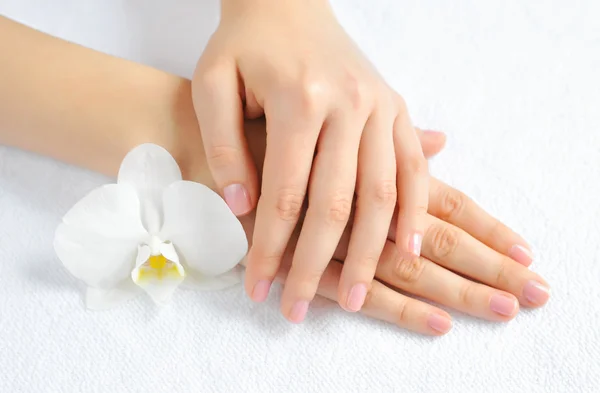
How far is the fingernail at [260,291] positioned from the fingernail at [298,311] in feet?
0.13

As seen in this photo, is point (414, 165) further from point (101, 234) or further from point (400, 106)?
point (101, 234)

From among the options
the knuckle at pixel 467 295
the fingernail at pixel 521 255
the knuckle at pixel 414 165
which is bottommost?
the knuckle at pixel 467 295

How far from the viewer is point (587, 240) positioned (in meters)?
0.88

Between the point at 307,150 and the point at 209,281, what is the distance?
8.3 inches

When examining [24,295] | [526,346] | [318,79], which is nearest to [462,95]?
[318,79]

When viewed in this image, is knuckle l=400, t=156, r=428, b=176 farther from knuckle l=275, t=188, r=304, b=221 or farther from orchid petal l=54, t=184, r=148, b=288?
orchid petal l=54, t=184, r=148, b=288

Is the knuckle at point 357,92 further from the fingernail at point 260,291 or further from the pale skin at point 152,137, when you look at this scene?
the fingernail at point 260,291

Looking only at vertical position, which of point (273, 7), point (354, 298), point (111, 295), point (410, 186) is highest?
point (273, 7)

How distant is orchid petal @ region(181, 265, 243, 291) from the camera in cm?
83

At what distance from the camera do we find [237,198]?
837 millimetres

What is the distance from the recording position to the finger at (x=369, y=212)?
816mm

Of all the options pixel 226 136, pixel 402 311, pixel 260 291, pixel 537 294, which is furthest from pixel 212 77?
pixel 537 294

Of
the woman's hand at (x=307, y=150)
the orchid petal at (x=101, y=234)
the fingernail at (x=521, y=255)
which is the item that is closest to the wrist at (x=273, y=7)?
the woman's hand at (x=307, y=150)

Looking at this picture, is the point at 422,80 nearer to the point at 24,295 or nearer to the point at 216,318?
the point at 216,318
